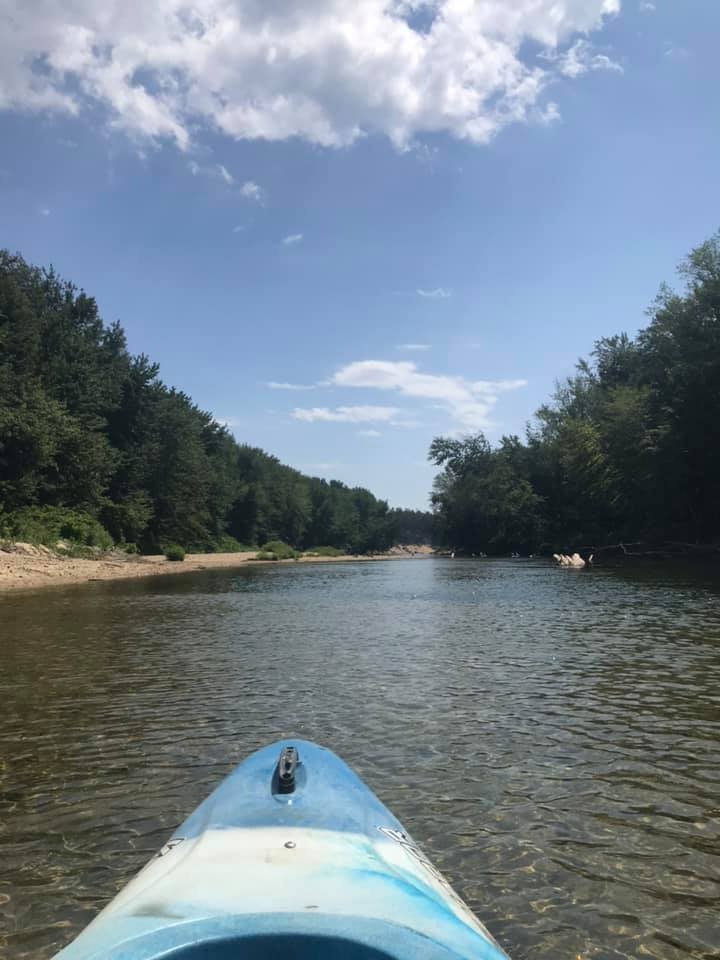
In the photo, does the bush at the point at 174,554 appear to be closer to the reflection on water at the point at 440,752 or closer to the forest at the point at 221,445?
the forest at the point at 221,445

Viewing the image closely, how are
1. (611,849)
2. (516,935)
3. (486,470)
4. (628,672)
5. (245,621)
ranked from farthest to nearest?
(486,470)
(245,621)
(628,672)
(611,849)
(516,935)

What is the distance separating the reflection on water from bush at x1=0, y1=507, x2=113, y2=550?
2215 centimetres

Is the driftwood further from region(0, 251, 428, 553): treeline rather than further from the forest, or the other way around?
region(0, 251, 428, 553): treeline

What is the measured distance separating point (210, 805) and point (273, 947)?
72.8 inches

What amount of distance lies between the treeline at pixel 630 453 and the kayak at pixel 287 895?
4479cm

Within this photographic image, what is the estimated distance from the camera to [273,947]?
2.51m

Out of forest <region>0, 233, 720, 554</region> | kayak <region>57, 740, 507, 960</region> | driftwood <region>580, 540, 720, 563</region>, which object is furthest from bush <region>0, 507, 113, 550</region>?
driftwood <region>580, 540, 720, 563</region>

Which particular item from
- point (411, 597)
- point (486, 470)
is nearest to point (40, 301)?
point (411, 597)

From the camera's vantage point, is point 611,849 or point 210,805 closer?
point 210,805

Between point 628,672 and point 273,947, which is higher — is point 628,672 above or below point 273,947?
below

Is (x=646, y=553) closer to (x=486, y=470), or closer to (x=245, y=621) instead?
(x=245, y=621)

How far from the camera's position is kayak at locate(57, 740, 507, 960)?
2.47 metres

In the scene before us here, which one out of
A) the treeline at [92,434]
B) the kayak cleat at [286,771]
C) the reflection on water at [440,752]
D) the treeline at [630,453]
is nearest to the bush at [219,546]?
the treeline at [92,434]

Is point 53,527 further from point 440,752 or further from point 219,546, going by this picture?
point 219,546
